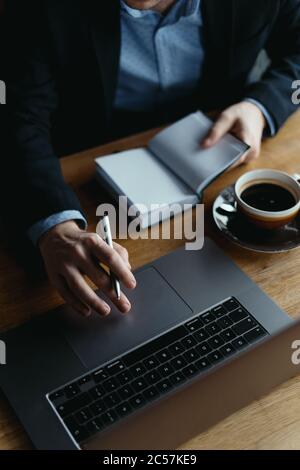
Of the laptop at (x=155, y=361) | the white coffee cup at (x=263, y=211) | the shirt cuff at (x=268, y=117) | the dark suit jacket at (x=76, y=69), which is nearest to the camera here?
the laptop at (x=155, y=361)

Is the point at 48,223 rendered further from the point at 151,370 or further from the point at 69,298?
the point at 151,370

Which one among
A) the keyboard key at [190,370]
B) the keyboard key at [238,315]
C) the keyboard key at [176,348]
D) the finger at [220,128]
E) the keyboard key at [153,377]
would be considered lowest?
the keyboard key at [153,377]

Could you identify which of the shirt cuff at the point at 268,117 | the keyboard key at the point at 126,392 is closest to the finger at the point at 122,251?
the keyboard key at the point at 126,392

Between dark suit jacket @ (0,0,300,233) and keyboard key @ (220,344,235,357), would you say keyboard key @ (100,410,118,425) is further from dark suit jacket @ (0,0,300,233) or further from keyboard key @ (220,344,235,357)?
dark suit jacket @ (0,0,300,233)

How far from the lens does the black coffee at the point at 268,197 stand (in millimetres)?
941

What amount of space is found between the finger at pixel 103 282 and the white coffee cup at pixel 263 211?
0.85 ft

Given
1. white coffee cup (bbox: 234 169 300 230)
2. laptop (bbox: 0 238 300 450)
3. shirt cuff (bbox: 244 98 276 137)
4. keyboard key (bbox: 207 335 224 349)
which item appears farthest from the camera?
shirt cuff (bbox: 244 98 276 137)

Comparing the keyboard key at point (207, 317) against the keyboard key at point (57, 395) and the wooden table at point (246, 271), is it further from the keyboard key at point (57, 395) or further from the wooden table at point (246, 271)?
the keyboard key at point (57, 395)

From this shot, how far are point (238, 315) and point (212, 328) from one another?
49mm

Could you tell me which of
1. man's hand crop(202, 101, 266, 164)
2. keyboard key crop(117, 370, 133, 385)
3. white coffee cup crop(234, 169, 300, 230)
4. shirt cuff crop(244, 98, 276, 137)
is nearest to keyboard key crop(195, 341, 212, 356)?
keyboard key crop(117, 370, 133, 385)

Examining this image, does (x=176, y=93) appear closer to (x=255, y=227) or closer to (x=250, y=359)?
(x=255, y=227)

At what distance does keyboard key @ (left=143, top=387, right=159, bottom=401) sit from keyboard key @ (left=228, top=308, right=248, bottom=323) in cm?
17

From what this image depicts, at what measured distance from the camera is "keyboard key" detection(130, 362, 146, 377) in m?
0.75

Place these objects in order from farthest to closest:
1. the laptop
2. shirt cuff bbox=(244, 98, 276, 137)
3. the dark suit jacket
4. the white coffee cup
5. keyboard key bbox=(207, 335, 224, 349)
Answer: shirt cuff bbox=(244, 98, 276, 137)
the dark suit jacket
the white coffee cup
keyboard key bbox=(207, 335, 224, 349)
the laptop
